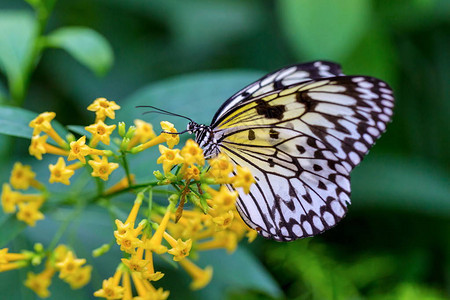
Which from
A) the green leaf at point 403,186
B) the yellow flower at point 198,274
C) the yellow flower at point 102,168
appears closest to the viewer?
the yellow flower at point 102,168

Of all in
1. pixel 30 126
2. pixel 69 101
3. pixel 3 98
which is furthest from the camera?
pixel 69 101

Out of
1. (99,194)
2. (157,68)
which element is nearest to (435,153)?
(157,68)

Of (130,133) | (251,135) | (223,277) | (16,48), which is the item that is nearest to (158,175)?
(130,133)

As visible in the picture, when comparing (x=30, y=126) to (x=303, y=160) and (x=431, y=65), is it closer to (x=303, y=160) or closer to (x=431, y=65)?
(x=303, y=160)

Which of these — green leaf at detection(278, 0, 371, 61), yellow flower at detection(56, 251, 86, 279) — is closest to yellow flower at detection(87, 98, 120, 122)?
yellow flower at detection(56, 251, 86, 279)

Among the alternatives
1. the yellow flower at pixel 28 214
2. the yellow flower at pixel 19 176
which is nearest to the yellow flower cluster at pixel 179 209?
the yellow flower at pixel 28 214

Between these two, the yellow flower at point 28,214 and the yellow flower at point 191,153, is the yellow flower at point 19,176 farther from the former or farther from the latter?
the yellow flower at point 191,153

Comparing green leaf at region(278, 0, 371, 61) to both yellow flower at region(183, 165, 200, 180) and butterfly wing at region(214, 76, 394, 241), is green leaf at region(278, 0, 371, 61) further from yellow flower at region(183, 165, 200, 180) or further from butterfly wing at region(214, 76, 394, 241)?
yellow flower at region(183, 165, 200, 180)
